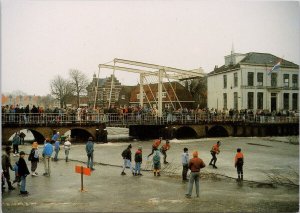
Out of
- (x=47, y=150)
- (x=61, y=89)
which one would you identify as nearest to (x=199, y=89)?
(x=61, y=89)

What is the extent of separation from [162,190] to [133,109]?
58.8 ft

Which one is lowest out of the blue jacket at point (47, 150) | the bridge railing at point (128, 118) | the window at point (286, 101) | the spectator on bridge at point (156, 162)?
the spectator on bridge at point (156, 162)

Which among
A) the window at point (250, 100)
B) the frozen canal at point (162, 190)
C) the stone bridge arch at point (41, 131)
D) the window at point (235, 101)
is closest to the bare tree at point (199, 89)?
the window at point (235, 101)

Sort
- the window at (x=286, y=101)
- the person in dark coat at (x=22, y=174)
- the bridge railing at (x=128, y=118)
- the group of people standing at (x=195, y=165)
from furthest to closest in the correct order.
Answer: the window at (x=286, y=101), the bridge railing at (x=128, y=118), the person in dark coat at (x=22, y=174), the group of people standing at (x=195, y=165)

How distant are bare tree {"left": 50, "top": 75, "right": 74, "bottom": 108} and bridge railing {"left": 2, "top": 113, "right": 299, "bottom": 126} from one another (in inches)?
1086

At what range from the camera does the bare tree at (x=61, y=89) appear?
5381 cm

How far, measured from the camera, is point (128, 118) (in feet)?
94.2

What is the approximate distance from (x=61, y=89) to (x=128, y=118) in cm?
2806

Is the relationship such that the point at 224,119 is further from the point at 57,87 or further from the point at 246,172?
the point at 57,87

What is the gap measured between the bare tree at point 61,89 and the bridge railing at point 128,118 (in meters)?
27.6

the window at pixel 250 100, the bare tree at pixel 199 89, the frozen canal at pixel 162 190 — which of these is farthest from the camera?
the bare tree at pixel 199 89

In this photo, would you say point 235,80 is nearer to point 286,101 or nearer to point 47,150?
point 286,101

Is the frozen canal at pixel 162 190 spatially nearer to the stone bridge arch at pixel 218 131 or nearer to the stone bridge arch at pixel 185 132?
the stone bridge arch at pixel 218 131

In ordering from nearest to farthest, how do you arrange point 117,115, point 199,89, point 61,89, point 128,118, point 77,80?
point 117,115
point 128,118
point 61,89
point 77,80
point 199,89
